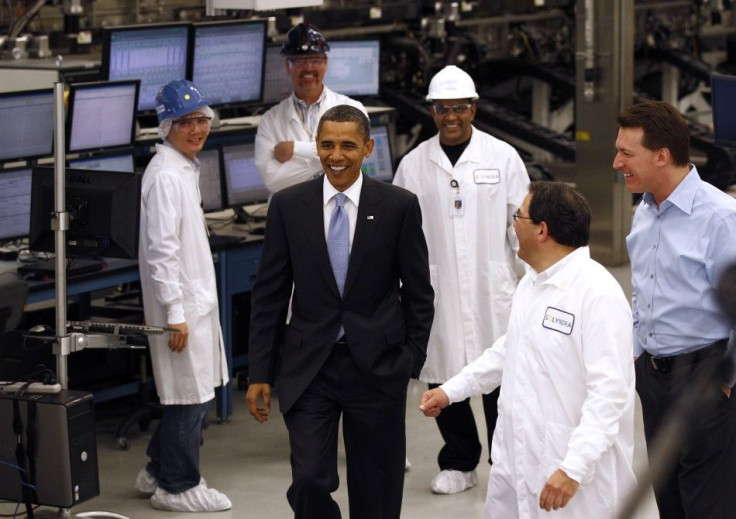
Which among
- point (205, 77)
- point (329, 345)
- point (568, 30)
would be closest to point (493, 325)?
point (329, 345)

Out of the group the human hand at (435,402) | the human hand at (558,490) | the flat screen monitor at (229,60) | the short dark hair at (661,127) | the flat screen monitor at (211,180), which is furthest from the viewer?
the flat screen monitor at (229,60)

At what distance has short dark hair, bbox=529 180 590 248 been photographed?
11.2 ft

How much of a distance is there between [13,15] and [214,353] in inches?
211

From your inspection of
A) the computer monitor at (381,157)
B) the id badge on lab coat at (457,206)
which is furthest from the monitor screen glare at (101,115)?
the id badge on lab coat at (457,206)

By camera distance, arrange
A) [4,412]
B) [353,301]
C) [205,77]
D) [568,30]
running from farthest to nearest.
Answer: [568,30]
[205,77]
[4,412]
[353,301]

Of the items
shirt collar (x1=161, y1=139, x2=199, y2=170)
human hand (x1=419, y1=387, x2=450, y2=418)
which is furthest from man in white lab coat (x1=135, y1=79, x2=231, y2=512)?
human hand (x1=419, y1=387, x2=450, y2=418)

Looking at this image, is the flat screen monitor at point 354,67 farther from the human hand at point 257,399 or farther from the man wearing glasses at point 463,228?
the human hand at point 257,399

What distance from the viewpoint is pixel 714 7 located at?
1480 cm

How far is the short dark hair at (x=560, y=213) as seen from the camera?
11.2ft

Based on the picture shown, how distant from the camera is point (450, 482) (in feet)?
17.6

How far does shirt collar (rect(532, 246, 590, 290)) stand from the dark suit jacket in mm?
692

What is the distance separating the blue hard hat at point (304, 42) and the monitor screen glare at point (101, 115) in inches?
31.0

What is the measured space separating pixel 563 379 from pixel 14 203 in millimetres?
3318

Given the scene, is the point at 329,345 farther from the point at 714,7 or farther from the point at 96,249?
the point at 714,7
